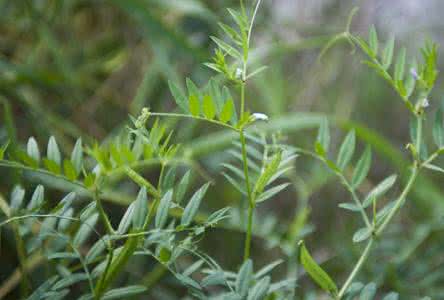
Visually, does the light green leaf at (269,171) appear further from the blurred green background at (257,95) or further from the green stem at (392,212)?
the blurred green background at (257,95)

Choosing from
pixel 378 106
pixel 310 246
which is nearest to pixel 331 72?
pixel 378 106

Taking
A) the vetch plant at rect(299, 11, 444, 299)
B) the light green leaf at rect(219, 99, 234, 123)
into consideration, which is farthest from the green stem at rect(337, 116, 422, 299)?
the light green leaf at rect(219, 99, 234, 123)

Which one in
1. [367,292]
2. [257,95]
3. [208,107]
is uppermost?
[208,107]

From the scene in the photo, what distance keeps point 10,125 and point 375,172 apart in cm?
72

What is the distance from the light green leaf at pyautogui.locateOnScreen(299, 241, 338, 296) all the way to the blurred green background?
162mm

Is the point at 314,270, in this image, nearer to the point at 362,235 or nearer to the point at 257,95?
the point at 362,235

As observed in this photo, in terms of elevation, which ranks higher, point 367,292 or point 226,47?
point 226,47

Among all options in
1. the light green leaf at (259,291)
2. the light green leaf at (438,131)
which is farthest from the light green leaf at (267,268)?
the light green leaf at (438,131)

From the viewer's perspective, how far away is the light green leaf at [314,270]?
0.32 m

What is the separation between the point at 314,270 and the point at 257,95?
2.43 ft

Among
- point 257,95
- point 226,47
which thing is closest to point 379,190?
point 226,47

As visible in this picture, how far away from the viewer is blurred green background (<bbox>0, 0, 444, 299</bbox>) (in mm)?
648

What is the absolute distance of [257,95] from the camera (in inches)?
41.4

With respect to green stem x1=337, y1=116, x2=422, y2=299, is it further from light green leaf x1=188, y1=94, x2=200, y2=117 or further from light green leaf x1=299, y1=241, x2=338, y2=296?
light green leaf x1=188, y1=94, x2=200, y2=117
